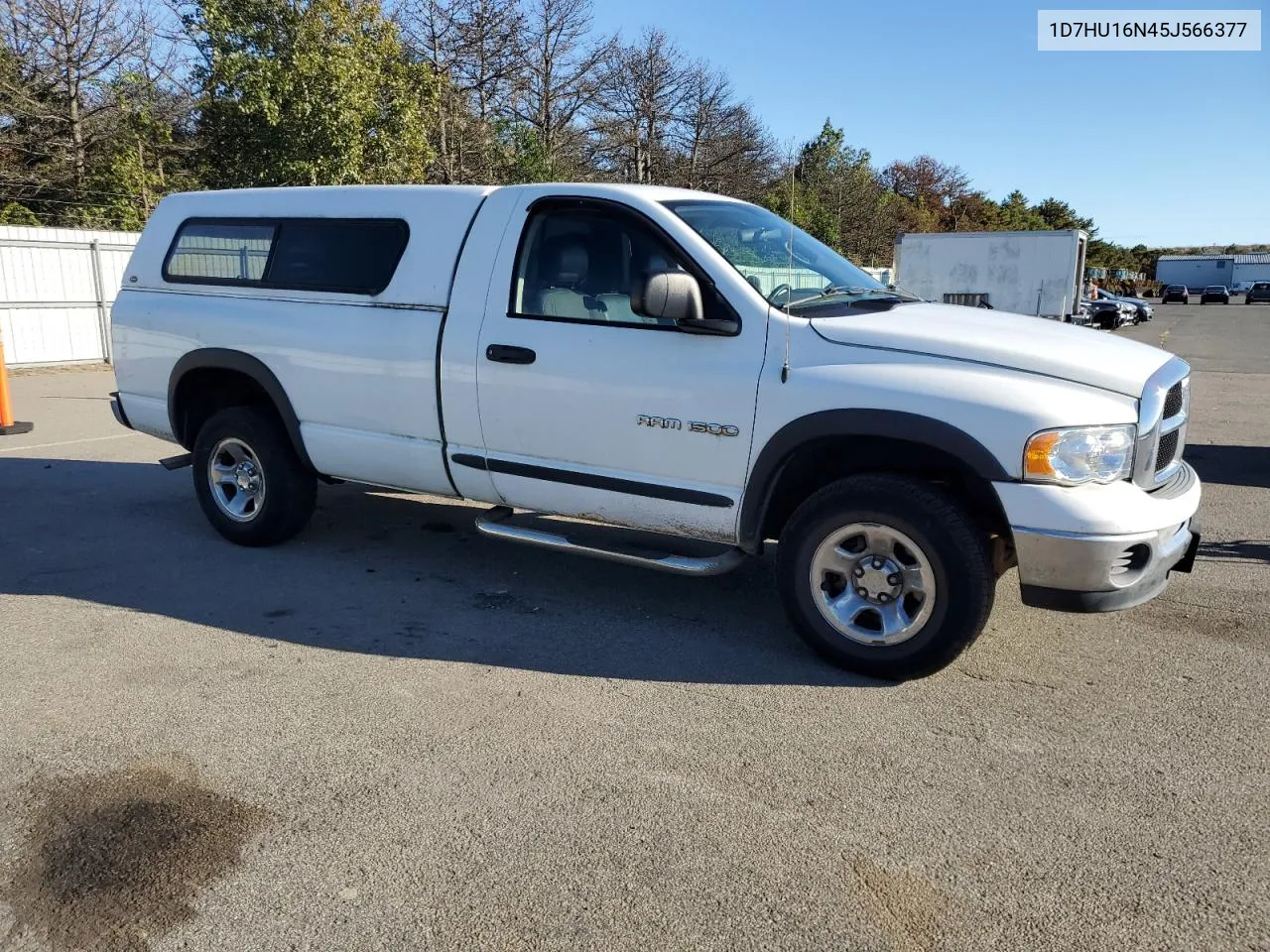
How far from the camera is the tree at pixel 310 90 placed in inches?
715

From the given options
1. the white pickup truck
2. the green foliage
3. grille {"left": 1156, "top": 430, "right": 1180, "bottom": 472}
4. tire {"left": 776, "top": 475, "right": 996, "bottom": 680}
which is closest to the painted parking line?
the white pickup truck

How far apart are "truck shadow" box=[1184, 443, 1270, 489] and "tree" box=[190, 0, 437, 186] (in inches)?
602

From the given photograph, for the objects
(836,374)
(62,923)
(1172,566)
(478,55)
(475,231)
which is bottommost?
(62,923)

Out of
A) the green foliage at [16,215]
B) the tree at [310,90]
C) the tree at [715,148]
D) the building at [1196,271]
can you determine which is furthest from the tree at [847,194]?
the building at [1196,271]

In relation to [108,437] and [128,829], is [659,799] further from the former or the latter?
[108,437]

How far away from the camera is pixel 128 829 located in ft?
9.98

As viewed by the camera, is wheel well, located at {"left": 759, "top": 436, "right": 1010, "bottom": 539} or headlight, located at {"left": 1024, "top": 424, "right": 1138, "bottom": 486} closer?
headlight, located at {"left": 1024, "top": 424, "right": 1138, "bottom": 486}

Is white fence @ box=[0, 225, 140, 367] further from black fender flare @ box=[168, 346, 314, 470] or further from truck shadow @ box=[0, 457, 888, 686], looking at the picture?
black fender flare @ box=[168, 346, 314, 470]

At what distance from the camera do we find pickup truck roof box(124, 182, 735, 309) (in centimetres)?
502

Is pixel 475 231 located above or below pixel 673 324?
above

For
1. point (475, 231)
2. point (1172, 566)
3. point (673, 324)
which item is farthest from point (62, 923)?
point (1172, 566)

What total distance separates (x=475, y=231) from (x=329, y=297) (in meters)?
1.00

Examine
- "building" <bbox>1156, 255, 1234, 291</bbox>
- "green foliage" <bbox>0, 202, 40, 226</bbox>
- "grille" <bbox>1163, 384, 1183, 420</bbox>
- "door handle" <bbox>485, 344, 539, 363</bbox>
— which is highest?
"building" <bbox>1156, 255, 1234, 291</bbox>

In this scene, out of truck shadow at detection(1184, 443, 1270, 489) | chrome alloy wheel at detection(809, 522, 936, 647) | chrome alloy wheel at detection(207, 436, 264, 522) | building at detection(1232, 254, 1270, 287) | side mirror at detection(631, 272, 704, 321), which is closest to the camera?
chrome alloy wheel at detection(809, 522, 936, 647)
